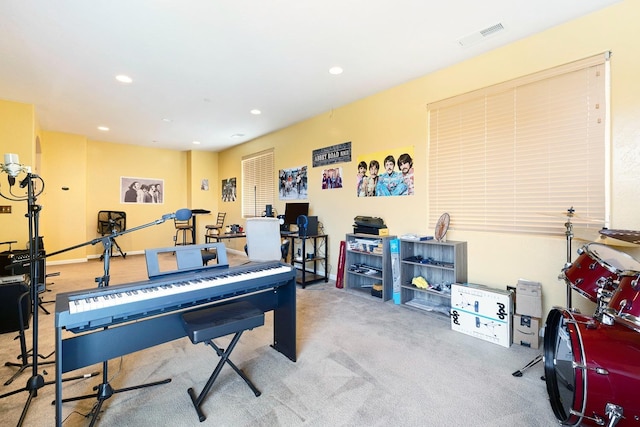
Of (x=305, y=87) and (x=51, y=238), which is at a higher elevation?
(x=305, y=87)

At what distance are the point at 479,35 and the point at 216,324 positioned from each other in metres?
3.37

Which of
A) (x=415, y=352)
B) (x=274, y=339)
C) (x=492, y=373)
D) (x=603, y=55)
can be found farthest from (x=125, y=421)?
(x=603, y=55)

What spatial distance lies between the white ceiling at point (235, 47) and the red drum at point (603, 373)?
96.7 inches

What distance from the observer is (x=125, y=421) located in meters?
1.69

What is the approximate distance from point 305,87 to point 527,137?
Result: 2.70 meters

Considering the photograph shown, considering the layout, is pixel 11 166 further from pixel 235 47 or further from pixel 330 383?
pixel 330 383

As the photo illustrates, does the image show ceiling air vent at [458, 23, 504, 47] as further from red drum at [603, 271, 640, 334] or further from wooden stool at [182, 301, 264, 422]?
wooden stool at [182, 301, 264, 422]

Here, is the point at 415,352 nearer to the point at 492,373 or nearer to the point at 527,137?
the point at 492,373

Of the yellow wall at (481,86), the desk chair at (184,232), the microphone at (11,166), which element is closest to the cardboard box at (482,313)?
the yellow wall at (481,86)

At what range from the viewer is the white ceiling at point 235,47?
2395 mm

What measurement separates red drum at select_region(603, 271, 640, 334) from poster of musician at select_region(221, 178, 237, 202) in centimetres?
735

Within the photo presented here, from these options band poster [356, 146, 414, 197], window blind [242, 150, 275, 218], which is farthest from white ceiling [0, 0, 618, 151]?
window blind [242, 150, 275, 218]

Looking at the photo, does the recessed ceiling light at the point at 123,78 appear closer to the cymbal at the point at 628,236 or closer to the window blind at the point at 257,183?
the window blind at the point at 257,183

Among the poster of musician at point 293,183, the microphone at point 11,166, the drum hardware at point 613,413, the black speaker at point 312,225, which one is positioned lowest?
the drum hardware at point 613,413
